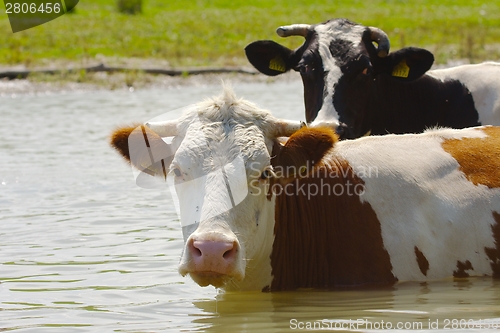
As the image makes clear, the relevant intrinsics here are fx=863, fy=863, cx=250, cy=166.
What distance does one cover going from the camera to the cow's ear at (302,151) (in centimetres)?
565

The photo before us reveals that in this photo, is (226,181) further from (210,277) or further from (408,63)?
(408,63)

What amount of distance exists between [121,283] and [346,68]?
3.15m

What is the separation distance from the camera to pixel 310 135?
5656 millimetres

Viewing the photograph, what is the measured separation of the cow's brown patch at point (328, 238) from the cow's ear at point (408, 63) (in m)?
A: 2.86

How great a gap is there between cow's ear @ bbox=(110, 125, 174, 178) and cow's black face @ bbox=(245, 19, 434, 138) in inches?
94.2

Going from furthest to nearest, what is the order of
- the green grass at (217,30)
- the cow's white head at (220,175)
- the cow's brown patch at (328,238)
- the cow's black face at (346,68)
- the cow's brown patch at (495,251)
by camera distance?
1. the green grass at (217,30)
2. the cow's black face at (346,68)
3. the cow's brown patch at (495,251)
4. the cow's brown patch at (328,238)
5. the cow's white head at (220,175)

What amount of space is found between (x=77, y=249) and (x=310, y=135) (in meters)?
3.26

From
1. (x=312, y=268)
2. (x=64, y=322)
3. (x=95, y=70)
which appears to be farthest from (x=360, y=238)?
(x=95, y=70)

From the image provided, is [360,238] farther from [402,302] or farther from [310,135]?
[310,135]

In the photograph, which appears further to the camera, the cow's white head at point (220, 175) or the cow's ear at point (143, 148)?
the cow's ear at point (143, 148)

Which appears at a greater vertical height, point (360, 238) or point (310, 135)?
point (310, 135)

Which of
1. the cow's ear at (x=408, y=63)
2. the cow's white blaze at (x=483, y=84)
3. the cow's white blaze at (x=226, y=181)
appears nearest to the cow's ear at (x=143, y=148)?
the cow's white blaze at (x=226, y=181)

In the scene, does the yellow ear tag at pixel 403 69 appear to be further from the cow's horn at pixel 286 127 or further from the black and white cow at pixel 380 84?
the cow's horn at pixel 286 127

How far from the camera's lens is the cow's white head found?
201 inches
